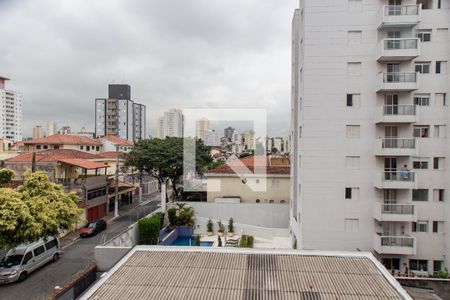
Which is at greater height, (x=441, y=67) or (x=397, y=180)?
(x=441, y=67)

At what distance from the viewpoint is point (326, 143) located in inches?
584

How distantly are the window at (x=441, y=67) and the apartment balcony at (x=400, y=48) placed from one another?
1.37 metres

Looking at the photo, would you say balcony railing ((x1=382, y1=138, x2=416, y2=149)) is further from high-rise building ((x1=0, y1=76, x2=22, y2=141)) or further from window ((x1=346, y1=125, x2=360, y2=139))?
high-rise building ((x1=0, y1=76, x2=22, y2=141))

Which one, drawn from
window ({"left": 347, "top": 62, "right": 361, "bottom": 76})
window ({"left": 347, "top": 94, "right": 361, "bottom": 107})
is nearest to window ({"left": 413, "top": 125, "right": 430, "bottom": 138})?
window ({"left": 347, "top": 94, "right": 361, "bottom": 107})

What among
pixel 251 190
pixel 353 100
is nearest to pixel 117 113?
pixel 251 190

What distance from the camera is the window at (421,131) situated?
47.4 feet

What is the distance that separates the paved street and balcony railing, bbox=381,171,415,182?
588 inches

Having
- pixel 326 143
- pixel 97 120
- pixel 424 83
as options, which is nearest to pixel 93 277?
pixel 326 143

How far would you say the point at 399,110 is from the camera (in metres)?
14.2

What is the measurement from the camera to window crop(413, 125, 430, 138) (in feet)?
47.4

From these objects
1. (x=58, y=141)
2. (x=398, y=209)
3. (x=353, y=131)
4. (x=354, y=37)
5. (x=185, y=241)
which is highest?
(x=354, y=37)

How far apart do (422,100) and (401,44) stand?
2.86 meters

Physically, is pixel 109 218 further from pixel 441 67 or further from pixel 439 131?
pixel 441 67

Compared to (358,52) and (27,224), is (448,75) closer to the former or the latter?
(358,52)
